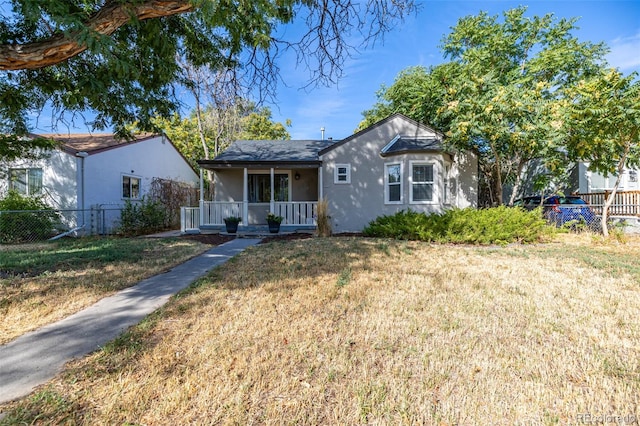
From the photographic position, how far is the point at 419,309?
11.7 feet

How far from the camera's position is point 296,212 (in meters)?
11.8

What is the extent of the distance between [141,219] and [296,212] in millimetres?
6620

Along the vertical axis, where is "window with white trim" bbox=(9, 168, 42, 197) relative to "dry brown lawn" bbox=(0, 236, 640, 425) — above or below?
above

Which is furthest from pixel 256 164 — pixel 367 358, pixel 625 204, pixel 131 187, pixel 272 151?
pixel 625 204

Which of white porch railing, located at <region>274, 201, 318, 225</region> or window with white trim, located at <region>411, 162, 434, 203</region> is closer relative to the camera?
window with white trim, located at <region>411, 162, 434, 203</region>

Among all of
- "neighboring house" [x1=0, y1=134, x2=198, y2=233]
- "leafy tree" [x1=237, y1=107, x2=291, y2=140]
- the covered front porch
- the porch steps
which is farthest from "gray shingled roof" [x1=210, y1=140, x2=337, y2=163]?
"leafy tree" [x1=237, y1=107, x2=291, y2=140]

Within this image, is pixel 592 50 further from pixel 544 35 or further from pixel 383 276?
pixel 383 276

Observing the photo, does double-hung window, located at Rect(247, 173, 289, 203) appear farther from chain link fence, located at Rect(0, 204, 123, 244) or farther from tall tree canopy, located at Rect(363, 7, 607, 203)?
tall tree canopy, located at Rect(363, 7, 607, 203)

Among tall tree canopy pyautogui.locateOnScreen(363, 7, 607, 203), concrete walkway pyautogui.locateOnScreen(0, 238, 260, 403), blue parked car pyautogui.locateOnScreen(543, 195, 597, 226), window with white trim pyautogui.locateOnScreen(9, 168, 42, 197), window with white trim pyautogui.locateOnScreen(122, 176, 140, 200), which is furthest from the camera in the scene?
window with white trim pyautogui.locateOnScreen(122, 176, 140, 200)

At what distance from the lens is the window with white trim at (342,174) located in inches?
464

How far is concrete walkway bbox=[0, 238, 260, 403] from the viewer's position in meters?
2.24

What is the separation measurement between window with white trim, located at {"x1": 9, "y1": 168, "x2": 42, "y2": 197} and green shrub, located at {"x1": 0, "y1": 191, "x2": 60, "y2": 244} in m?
0.52

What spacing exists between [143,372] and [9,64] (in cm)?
420

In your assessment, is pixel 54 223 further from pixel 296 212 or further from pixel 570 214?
pixel 570 214
